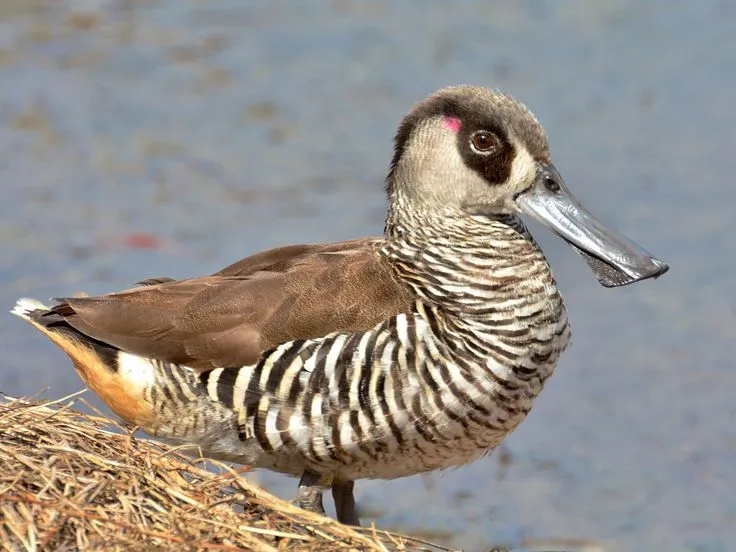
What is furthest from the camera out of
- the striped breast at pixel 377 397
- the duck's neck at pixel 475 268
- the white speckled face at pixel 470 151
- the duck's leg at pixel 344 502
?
the duck's leg at pixel 344 502

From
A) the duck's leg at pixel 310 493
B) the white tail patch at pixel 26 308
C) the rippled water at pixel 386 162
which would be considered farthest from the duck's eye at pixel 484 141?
the rippled water at pixel 386 162

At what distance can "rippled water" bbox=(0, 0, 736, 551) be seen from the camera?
7.96 metres

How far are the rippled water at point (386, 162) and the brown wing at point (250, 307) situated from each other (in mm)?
1922

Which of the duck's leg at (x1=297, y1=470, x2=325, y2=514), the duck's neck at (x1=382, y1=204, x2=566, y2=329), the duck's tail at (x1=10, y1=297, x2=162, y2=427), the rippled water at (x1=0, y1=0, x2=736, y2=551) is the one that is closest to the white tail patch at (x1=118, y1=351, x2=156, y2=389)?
the duck's tail at (x1=10, y1=297, x2=162, y2=427)

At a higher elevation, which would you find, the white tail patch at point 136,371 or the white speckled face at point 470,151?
the white speckled face at point 470,151

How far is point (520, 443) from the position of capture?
836 cm

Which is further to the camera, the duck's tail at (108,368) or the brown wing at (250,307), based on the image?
the duck's tail at (108,368)

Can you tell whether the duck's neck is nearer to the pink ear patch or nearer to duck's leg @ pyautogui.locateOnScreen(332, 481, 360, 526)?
the pink ear patch

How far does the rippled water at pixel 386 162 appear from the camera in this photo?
796 cm

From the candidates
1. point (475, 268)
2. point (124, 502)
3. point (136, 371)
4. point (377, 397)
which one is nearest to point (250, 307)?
point (136, 371)

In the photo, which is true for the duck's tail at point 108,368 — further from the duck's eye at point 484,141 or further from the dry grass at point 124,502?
the duck's eye at point 484,141

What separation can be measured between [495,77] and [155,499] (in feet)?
24.5

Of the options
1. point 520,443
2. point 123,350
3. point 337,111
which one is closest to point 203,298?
point 123,350

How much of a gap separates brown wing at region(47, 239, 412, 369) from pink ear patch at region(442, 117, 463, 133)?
0.64m
